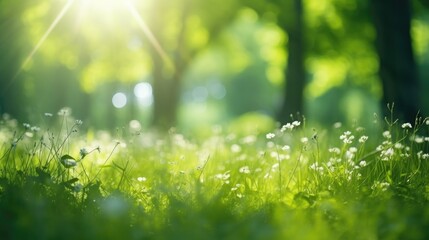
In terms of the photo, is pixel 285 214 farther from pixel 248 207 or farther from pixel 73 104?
pixel 73 104

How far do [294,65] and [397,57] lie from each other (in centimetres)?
666

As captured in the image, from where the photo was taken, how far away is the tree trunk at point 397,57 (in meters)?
7.71

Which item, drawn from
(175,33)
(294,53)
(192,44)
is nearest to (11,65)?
(175,33)

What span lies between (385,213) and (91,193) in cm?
196

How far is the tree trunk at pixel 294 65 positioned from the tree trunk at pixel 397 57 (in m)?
6.10

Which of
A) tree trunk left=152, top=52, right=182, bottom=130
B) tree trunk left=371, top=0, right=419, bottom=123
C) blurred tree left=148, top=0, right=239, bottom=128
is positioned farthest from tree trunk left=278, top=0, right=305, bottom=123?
tree trunk left=371, top=0, right=419, bottom=123

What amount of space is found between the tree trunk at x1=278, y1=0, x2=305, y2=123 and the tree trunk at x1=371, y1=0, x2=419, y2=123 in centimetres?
610

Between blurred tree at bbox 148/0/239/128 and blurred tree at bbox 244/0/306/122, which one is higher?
blurred tree at bbox 148/0/239/128

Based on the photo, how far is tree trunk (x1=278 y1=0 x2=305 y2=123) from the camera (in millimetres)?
13992

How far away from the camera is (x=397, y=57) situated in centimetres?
779

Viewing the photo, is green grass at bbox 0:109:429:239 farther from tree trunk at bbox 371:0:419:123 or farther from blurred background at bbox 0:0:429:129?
blurred background at bbox 0:0:429:129

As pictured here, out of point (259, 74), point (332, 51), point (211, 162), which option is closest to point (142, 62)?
point (332, 51)

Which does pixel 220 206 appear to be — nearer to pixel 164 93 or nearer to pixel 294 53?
pixel 294 53

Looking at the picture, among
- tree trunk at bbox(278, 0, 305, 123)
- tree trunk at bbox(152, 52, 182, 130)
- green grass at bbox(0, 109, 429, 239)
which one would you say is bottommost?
green grass at bbox(0, 109, 429, 239)
